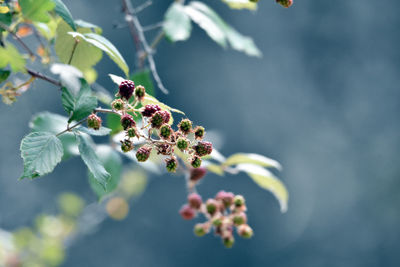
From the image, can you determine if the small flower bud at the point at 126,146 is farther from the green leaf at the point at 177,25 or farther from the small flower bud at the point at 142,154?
the green leaf at the point at 177,25

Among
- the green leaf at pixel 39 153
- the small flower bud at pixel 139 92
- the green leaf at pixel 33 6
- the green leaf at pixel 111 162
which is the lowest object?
the green leaf at pixel 39 153

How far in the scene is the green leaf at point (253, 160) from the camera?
1.17m

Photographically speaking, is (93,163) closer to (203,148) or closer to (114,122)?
(203,148)

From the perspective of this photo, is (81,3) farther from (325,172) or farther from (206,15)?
(325,172)

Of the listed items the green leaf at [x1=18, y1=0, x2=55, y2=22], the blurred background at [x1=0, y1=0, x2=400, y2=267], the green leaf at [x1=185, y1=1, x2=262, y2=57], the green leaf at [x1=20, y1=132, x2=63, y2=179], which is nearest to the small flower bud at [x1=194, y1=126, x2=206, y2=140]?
the green leaf at [x1=20, y1=132, x2=63, y2=179]

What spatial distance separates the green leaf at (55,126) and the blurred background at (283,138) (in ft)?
9.58

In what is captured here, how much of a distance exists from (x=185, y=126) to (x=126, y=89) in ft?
0.42

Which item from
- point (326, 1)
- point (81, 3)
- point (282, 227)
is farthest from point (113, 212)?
point (326, 1)

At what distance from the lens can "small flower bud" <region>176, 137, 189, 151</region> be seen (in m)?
0.78

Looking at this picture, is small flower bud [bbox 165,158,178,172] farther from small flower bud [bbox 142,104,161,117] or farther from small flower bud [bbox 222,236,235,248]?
small flower bud [bbox 222,236,235,248]

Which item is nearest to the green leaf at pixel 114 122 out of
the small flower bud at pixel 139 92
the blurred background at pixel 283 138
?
the small flower bud at pixel 139 92

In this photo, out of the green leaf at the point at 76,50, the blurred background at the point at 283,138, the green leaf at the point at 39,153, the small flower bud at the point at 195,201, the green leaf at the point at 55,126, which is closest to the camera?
the green leaf at the point at 39,153

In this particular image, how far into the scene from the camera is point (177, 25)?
4.30 ft

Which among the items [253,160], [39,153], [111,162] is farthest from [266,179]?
[39,153]
